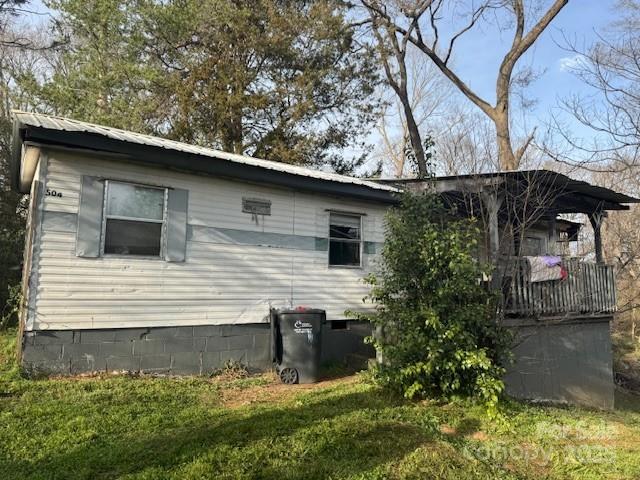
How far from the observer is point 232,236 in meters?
7.83

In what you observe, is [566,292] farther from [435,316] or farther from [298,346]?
[298,346]

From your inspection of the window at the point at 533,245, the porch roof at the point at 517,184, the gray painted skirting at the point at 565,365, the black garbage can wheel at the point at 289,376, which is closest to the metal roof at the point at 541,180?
the porch roof at the point at 517,184

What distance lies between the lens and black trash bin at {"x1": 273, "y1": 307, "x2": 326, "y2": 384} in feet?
23.7

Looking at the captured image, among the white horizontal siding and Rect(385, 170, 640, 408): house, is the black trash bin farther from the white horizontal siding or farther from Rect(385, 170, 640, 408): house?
Rect(385, 170, 640, 408): house

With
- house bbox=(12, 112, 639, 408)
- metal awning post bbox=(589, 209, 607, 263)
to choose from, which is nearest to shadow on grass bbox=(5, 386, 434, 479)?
house bbox=(12, 112, 639, 408)

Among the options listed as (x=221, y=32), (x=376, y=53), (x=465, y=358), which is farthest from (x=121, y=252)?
(x=376, y=53)

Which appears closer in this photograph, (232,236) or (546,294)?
(232,236)

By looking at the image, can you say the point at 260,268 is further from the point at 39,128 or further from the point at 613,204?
the point at 613,204

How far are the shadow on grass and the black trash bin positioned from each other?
223cm

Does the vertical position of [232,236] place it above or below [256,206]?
below

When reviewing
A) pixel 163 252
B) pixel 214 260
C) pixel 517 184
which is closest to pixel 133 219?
Result: pixel 163 252

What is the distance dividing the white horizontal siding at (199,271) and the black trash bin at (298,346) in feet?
2.79

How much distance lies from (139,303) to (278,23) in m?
12.0

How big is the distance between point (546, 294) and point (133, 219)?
24.6ft
